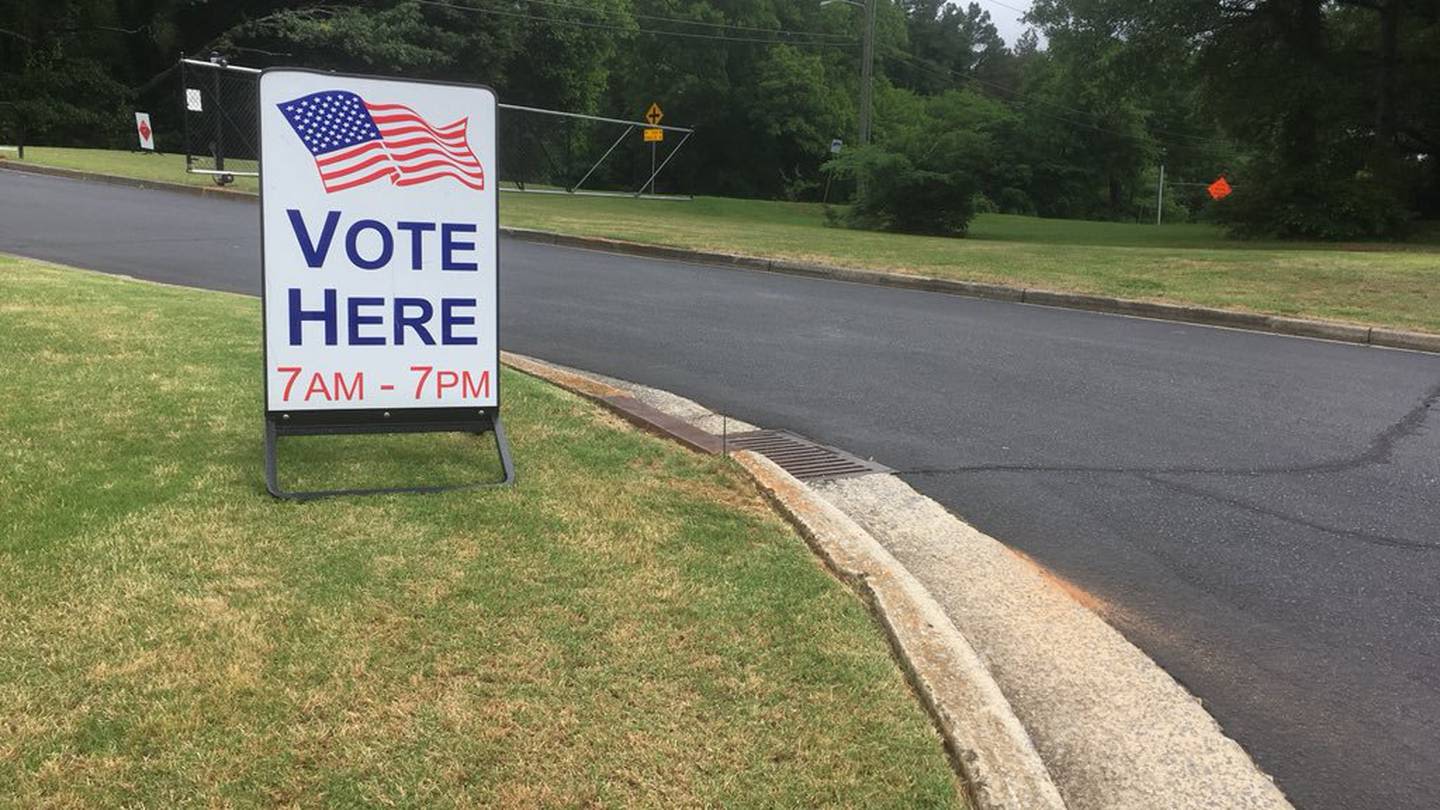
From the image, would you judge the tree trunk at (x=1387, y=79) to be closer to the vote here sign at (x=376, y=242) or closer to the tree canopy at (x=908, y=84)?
the tree canopy at (x=908, y=84)

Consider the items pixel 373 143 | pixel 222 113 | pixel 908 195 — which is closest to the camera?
pixel 373 143

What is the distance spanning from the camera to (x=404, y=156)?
471 cm

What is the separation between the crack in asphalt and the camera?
490cm

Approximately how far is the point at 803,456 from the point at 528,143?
2677 centimetres

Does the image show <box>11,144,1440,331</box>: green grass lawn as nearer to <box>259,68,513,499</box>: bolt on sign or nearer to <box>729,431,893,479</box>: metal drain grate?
<box>729,431,893,479</box>: metal drain grate

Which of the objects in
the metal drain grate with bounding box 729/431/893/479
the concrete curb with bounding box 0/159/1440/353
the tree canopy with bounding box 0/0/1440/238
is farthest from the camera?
the tree canopy with bounding box 0/0/1440/238

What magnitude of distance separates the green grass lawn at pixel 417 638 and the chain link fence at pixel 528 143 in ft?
37.9

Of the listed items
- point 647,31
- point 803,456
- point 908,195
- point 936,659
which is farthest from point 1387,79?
point 647,31

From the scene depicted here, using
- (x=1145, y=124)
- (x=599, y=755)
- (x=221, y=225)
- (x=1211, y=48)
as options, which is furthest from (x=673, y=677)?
(x=1145, y=124)

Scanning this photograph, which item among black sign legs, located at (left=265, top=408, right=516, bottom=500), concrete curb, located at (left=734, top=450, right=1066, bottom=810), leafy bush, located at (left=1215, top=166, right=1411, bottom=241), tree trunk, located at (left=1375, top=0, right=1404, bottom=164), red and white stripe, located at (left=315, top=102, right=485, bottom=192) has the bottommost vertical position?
concrete curb, located at (left=734, top=450, right=1066, bottom=810)

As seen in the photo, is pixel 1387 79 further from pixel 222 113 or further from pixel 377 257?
pixel 377 257

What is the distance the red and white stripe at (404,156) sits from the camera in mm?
4590

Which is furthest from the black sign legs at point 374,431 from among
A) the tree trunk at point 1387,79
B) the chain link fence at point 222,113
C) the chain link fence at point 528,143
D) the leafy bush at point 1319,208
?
the tree trunk at point 1387,79

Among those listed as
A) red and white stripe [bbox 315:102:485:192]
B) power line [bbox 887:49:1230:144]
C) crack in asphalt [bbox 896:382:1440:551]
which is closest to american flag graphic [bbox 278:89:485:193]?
red and white stripe [bbox 315:102:485:192]
